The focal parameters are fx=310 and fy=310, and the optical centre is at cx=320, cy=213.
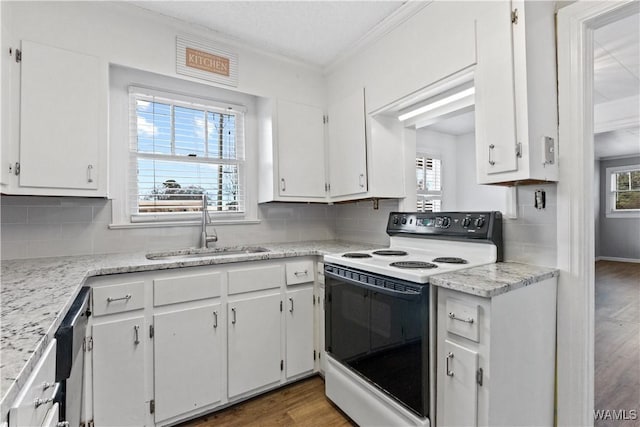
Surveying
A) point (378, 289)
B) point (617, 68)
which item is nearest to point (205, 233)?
point (378, 289)

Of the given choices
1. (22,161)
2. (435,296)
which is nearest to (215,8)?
(22,161)

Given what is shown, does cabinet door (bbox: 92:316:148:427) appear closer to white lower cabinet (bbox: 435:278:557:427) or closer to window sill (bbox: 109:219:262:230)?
window sill (bbox: 109:219:262:230)

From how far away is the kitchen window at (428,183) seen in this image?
2232mm

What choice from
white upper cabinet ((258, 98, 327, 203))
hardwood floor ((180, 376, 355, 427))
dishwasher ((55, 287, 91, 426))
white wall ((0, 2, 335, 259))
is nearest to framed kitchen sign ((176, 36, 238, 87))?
white wall ((0, 2, 335, 259))

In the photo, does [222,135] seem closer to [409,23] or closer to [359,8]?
[359,8]

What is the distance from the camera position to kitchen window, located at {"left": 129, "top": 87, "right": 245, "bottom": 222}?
7.50 feet

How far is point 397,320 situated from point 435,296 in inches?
9.1

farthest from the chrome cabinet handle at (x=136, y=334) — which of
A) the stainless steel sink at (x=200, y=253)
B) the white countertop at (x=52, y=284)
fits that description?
the stainless steel sink at (x=200, y=253)

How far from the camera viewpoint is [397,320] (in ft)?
4.89

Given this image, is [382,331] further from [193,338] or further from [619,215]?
[619,215]

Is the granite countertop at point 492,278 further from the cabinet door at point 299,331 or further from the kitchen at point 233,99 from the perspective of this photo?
the cabinet door at point 299,331

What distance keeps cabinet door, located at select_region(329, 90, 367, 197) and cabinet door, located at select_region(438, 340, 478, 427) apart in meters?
1.34

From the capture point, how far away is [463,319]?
126 cm

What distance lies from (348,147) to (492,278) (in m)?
1.55
